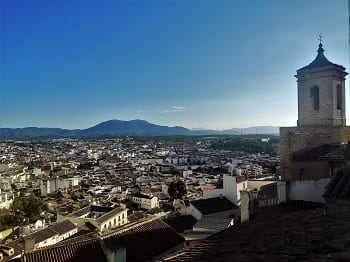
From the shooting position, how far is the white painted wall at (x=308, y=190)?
9.65 meters

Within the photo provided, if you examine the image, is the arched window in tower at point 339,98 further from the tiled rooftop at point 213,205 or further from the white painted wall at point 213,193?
the white painted wall at point 213,193

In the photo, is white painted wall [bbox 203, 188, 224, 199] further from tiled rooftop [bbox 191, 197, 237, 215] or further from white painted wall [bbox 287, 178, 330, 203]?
white painted wall [bbox 287, 178, 330, 203]

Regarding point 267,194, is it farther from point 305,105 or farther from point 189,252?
point 189,252

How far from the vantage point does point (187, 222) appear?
2106 centimetres

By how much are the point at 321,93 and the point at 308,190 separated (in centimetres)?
540

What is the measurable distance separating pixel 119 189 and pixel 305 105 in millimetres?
42618

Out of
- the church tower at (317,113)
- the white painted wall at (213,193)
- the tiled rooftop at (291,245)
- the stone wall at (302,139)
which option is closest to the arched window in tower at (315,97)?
the church tower at (317,113)

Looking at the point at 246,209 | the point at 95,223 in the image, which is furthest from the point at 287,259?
the point at 95,223

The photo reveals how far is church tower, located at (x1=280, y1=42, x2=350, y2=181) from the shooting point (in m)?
13.1

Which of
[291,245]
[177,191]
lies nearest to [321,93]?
[291,245]

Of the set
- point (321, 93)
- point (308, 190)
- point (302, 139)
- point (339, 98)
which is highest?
point (321, 93)

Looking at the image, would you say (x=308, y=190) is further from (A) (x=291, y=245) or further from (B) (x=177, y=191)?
(B) (x=177, y=191)

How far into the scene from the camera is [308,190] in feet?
32.4

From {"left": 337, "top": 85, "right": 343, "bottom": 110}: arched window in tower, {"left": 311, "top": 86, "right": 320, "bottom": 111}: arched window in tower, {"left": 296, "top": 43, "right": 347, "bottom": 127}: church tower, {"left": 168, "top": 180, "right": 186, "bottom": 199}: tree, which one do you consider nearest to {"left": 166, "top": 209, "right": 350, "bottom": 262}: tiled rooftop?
{"left": 296, "top": 43, "right": 347, "bottom": 127}: church tower
